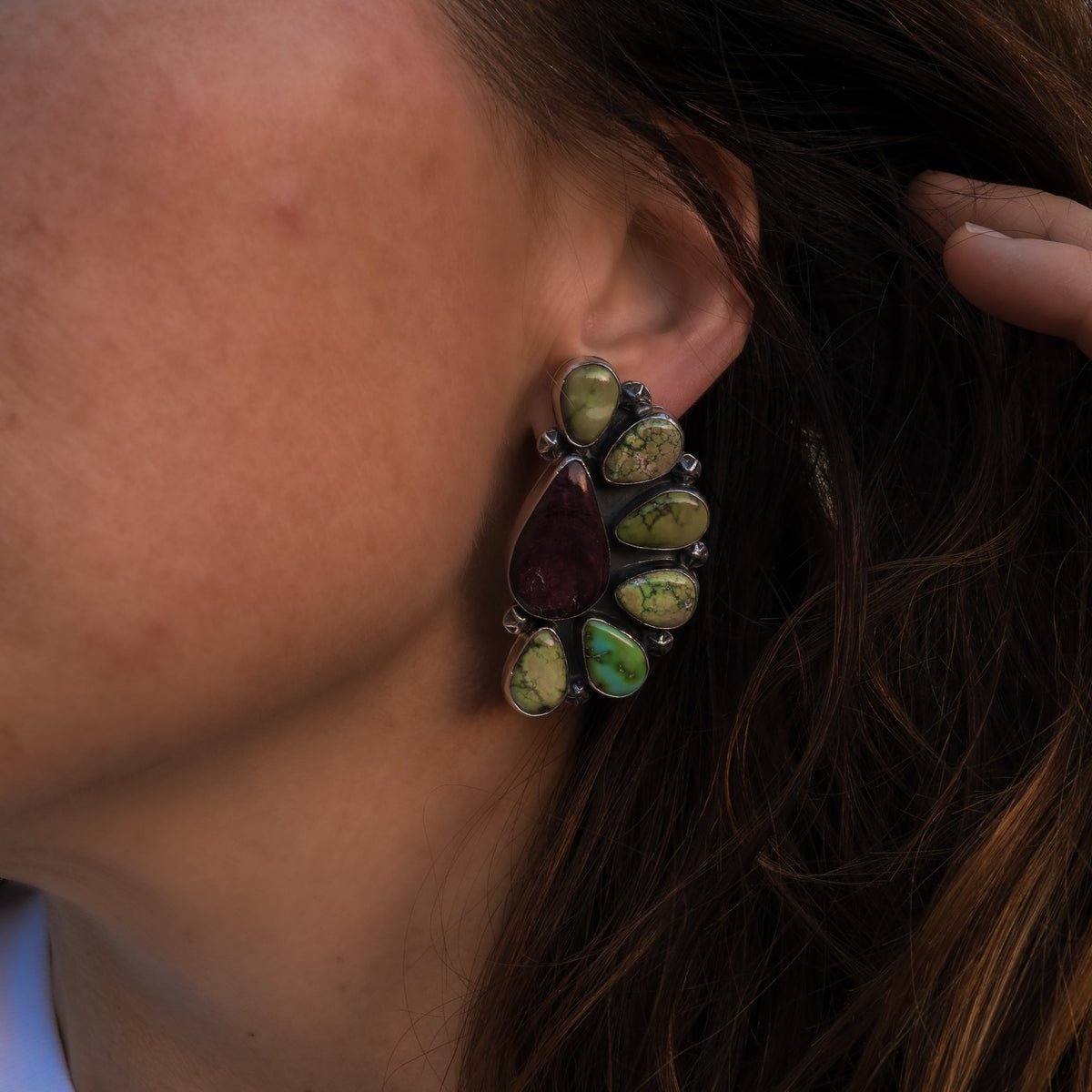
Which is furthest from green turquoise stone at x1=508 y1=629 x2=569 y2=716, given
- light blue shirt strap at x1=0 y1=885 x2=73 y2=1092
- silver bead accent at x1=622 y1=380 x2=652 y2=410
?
light blue shirt strap at x1=0 y1=885 x2=73 y2=1092

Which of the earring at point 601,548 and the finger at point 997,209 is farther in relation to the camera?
the finger at point 997,209

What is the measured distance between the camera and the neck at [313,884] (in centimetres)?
102

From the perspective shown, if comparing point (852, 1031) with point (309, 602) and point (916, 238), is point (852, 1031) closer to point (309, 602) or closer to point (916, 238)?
point (309, 602)

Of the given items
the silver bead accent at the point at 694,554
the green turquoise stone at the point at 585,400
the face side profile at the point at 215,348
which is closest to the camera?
the face side profile at the point at 215,348

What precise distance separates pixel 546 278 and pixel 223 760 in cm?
52

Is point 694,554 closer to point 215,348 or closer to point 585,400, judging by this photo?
point 585,400

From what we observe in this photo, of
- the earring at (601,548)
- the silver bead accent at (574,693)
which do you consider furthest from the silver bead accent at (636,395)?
the silver bead accent at (574,693)

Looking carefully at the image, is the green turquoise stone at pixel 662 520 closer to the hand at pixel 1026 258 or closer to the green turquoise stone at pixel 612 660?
the green turquoise stone at pixel 612 660

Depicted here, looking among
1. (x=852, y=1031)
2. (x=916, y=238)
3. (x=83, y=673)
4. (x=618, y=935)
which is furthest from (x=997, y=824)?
(x=83, y=673)

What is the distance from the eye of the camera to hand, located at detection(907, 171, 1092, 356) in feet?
3.42

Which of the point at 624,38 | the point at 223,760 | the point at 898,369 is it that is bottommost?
the point at 223,760

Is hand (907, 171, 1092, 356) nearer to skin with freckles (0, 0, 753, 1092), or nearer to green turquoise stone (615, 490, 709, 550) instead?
skin with freckles (0, 0, 753, 1092)

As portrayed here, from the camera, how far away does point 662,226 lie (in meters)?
1.05

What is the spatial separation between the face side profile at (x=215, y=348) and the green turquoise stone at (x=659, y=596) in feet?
0.73
